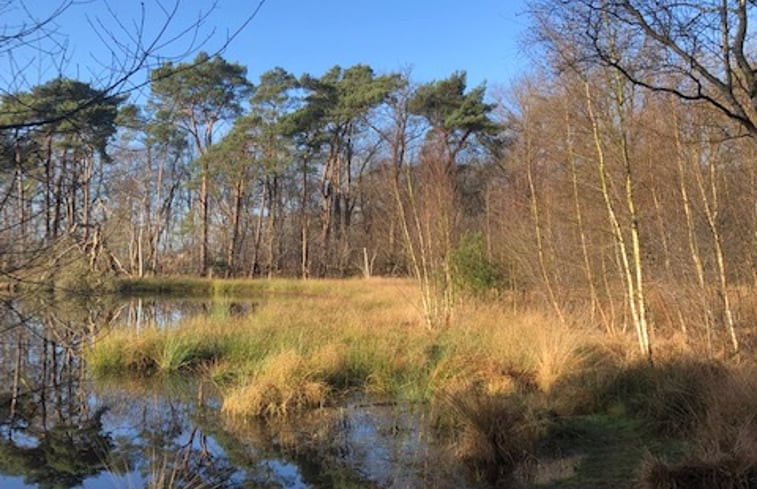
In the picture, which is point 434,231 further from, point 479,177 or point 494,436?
point 479,177

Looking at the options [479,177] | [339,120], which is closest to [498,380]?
[479,177]

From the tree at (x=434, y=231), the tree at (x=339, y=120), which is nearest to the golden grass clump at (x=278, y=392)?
the tree at (x=434, y=231)

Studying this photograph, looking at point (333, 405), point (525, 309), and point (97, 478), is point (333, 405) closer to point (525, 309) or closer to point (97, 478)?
point (97, 478)

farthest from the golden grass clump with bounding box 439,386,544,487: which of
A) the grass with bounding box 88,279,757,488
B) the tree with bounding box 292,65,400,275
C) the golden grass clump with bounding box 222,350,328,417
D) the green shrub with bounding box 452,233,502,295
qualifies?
the tree with bounding box 292,65,400,275

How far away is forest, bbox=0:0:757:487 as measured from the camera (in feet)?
10.5

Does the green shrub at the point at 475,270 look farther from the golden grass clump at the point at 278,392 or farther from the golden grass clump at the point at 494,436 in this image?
the golden grass clump at the point at 494,436

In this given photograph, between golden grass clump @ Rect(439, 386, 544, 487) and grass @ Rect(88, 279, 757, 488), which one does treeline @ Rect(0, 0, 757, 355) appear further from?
golden grass clump @ Rect(439, 386, 544, 487)

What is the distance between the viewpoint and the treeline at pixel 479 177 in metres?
3.29

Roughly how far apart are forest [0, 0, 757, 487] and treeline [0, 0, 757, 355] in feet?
0.11

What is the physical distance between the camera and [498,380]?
783 cm

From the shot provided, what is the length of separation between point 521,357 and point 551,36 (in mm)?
4266

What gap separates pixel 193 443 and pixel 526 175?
9269mm

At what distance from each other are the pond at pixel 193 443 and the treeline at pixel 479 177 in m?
1.82

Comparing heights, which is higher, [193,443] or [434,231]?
[434,231]
